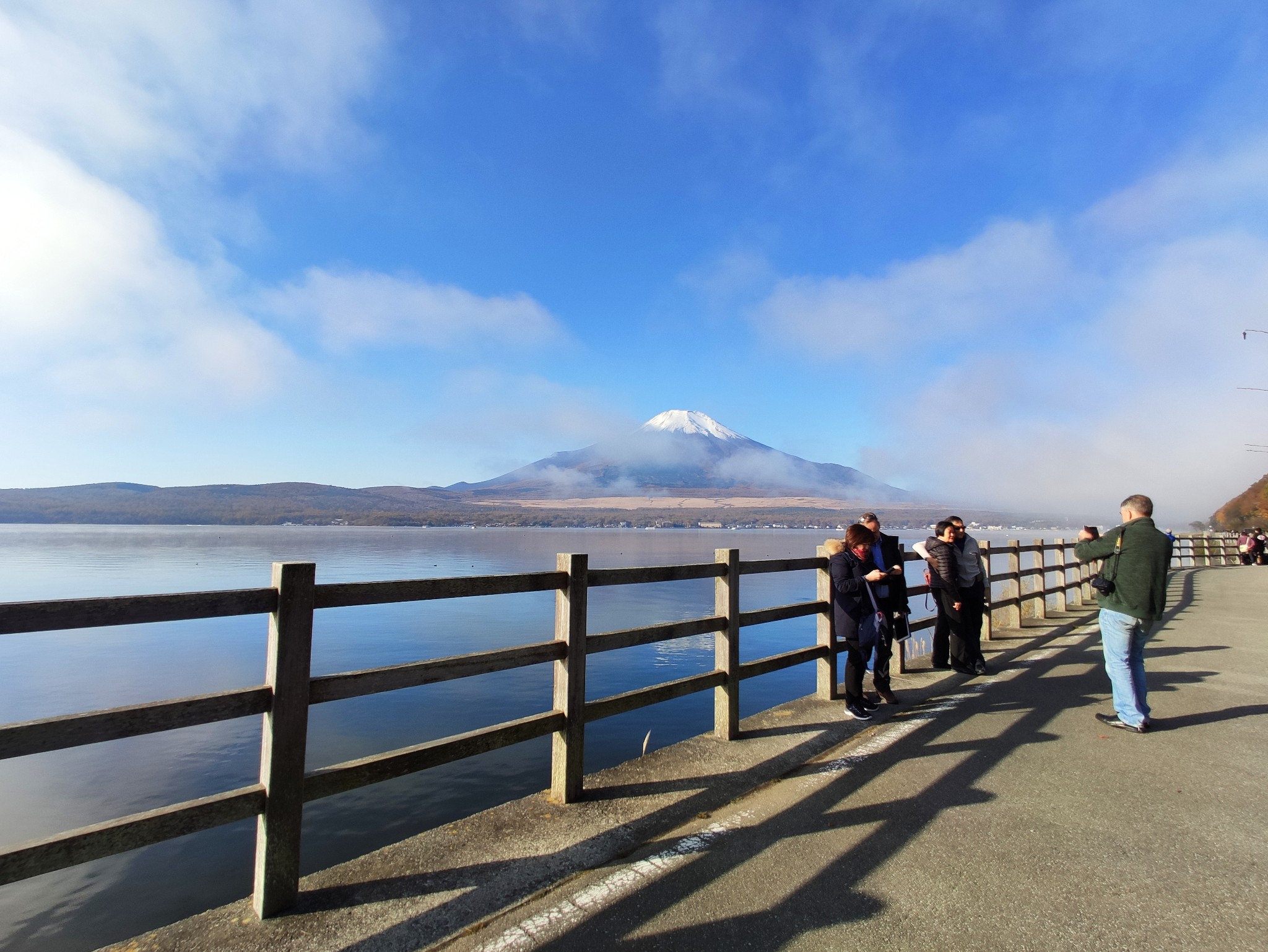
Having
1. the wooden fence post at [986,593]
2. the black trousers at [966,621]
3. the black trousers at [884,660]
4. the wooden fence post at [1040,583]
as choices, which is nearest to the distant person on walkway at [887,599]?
the black trousers at [884,660]

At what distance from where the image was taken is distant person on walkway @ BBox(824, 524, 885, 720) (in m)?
5.95

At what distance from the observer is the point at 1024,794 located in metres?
4.34

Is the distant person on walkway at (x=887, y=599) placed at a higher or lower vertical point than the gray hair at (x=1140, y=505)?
lower

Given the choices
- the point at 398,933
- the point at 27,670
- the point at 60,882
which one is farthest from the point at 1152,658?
the point at 27,670

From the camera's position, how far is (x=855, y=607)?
19.8ft

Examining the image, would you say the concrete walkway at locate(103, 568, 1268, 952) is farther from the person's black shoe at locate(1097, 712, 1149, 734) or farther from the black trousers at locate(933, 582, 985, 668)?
the black trousers at locate(933, 582, 985, 668)

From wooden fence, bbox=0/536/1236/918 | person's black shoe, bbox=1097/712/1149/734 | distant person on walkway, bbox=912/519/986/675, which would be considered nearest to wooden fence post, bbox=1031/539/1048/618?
distant person on walkway, bbox=912/519/986/675

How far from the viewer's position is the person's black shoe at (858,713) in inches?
232

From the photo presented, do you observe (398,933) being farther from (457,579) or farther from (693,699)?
(693,699)

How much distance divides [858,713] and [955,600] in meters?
2.69

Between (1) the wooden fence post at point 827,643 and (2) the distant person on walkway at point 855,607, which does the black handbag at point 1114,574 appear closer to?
(2) the distant person on walkway at point 855,607

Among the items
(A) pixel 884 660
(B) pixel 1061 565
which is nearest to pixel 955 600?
(A) pixel 884 660

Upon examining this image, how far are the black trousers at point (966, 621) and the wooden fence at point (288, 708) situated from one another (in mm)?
→ 4292

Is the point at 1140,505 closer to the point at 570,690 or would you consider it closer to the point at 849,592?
the point at 849,592
